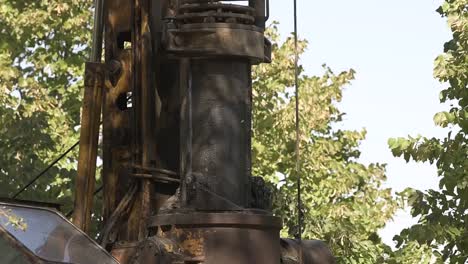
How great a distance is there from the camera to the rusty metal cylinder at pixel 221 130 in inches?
466

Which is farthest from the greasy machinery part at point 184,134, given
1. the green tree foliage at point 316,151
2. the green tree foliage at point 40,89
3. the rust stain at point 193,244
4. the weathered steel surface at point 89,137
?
the green tree foliage at point 316,151

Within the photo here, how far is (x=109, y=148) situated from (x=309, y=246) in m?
2.10

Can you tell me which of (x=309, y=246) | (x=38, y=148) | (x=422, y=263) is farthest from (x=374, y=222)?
(x=309, y=246)

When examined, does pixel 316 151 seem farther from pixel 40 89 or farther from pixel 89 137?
pixel 89 137

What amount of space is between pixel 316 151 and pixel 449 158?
9.30m

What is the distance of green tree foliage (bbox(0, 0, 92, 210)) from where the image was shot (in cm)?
3072

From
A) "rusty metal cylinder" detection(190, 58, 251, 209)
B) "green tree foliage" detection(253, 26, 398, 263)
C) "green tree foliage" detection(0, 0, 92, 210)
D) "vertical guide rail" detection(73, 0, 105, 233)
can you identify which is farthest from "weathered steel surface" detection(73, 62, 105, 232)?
"green tree foliage" detection(253, 26, 398, 263)

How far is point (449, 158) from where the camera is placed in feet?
85.8

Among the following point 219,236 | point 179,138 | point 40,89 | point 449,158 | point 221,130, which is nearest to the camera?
point 219,236

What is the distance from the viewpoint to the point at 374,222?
35812 mm

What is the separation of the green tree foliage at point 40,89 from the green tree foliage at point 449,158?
8.08 meters

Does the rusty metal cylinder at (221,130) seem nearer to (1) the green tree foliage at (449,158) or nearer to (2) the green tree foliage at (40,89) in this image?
(1) the green tree foliage at (449,158)

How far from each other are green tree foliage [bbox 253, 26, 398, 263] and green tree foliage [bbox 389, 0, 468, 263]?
24.1 feet

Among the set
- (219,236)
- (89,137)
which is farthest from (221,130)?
(89,137)
